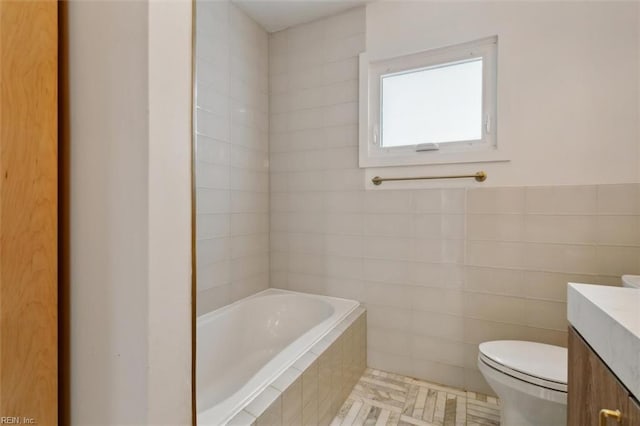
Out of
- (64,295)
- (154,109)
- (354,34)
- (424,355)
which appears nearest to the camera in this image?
(154,109)

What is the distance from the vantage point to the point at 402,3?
75.9 inches

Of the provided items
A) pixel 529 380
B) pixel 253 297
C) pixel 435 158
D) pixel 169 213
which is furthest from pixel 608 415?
pixel 253 297

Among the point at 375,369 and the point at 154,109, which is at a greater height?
the point at 154,109

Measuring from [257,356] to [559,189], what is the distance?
204 centimetres

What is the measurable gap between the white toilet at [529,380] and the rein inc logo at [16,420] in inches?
59.3

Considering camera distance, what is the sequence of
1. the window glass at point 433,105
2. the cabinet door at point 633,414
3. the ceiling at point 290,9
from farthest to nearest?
the ceiling at point 290,9 → the window glass at point 433,105 → the cabinet door at point 633,414

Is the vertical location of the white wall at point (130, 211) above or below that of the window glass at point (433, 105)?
below

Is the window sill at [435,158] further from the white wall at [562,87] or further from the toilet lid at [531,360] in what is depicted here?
the toilet lid at [531,360]

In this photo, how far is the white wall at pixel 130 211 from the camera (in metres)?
0.52

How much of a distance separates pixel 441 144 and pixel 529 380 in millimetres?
1289

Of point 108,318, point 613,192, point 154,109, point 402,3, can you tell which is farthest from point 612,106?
point 108,318

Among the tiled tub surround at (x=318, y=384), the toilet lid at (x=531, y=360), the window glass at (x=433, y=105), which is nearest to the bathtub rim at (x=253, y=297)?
the tiled tub surround at (x=318, y=384)

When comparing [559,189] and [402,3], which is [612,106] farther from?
[402,3]

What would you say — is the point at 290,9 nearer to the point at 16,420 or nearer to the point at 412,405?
the point at 16,420
